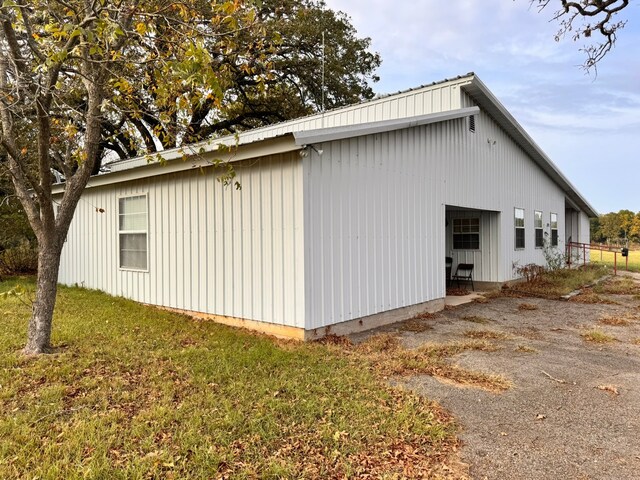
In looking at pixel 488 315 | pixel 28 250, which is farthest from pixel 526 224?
pixel 28 250

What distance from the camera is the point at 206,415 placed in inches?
123

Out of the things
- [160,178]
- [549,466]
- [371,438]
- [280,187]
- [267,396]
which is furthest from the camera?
[160,178]

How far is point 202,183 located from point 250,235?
1.47 m

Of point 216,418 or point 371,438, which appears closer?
point 371,438

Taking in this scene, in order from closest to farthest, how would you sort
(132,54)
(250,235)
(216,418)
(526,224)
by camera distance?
(216,418), (132,54), (250,235), (526,224)

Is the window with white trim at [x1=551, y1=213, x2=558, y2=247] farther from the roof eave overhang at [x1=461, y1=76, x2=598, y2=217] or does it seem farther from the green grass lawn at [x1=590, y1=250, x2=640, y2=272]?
the green grass lawn at [x1=590, y1=250, x2=640, y2=272]

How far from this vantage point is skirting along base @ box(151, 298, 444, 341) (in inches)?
213

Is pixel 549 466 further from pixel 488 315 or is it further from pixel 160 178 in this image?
pixel 160 178

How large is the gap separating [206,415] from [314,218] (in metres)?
2.89

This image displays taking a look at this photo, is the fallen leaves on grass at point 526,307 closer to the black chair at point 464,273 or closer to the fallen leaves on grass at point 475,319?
the fallen leaves on grass at point 475,319

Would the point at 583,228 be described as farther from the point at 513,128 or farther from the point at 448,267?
the point at 448,267

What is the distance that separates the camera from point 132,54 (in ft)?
16.8

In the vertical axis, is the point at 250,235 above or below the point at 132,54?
below

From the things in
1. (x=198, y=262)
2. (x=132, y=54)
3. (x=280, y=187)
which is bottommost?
(x=198, y=262)
